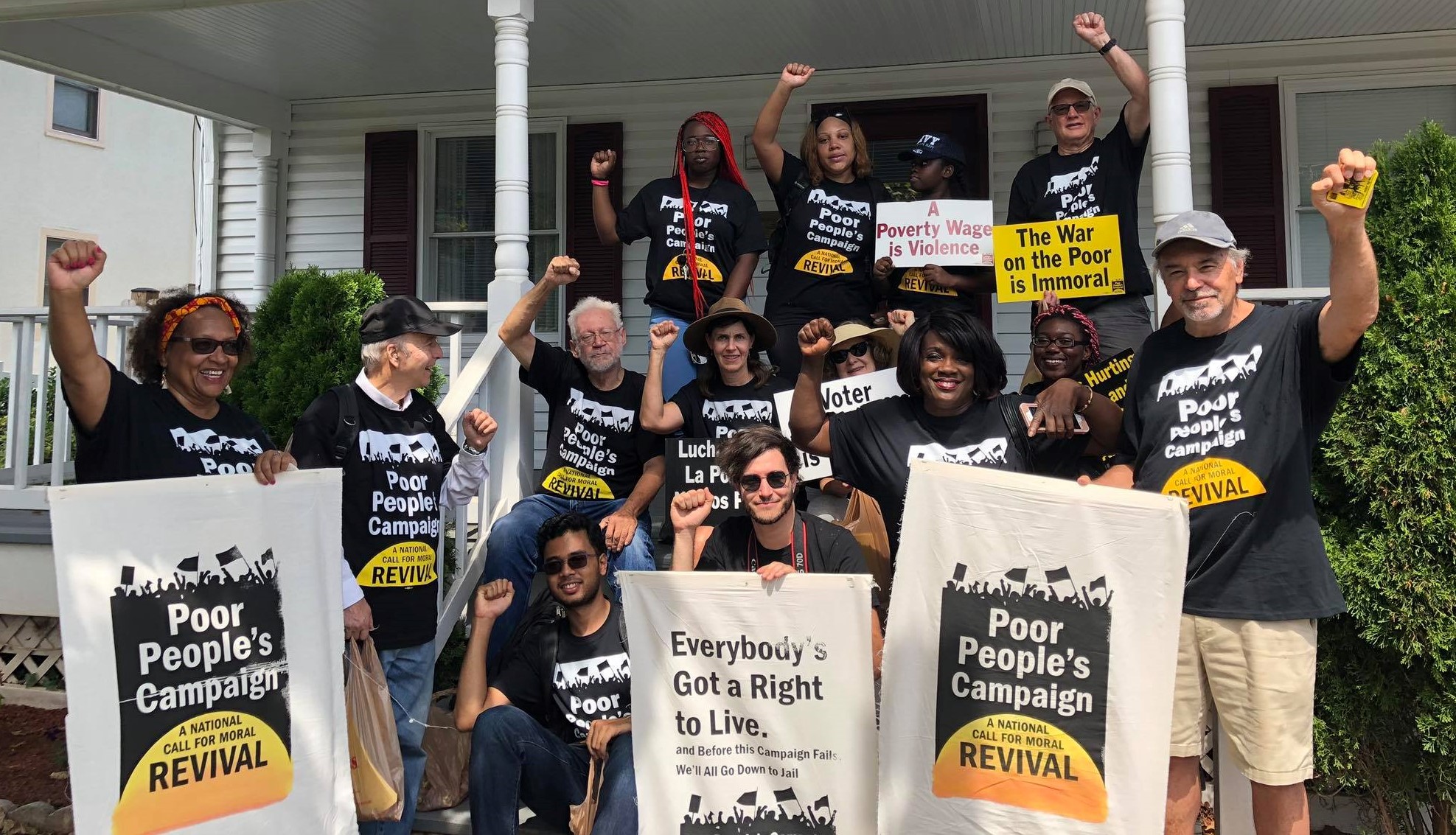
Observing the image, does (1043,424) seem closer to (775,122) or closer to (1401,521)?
(1401,521)

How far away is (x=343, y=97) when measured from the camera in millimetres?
8461

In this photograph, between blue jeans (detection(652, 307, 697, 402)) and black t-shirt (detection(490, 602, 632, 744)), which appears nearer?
black t-shirt (detection(490, 602, 632, 744))

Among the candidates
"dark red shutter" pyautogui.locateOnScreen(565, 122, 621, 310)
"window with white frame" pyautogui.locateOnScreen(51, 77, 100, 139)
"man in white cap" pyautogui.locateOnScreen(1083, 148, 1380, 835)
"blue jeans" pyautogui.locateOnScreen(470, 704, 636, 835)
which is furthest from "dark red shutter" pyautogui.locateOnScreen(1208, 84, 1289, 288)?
"window with white frame" pyautogui.locateOnScreen(51, 77, 100, 139)

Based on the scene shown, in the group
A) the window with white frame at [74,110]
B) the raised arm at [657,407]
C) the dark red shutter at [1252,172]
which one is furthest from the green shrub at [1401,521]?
the window with white frame at [74,110]

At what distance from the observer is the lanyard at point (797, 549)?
10.6 feet

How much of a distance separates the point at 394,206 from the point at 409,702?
227 inches

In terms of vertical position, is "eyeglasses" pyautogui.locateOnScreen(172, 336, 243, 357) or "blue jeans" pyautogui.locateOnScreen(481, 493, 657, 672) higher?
"eyeglasses" pyautogui.locateOnScreen(172, 336, 243, 357)

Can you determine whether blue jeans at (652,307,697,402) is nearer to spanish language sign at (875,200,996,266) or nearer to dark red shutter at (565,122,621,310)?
spanish language sign at (875,200,996,266)

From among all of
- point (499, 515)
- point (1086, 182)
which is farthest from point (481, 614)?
point (1086, 182)

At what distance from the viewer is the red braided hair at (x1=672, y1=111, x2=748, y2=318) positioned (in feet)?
15.9

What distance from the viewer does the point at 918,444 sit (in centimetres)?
332

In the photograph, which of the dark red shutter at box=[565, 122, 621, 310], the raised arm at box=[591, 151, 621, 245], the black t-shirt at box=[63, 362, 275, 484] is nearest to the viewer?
the black t-shirt at box=[63, 362, 275, 484]

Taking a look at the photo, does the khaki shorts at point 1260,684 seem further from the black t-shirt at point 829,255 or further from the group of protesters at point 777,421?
the black t-shirt at point 829,255

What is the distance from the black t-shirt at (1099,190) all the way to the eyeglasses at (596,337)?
1.92 m
